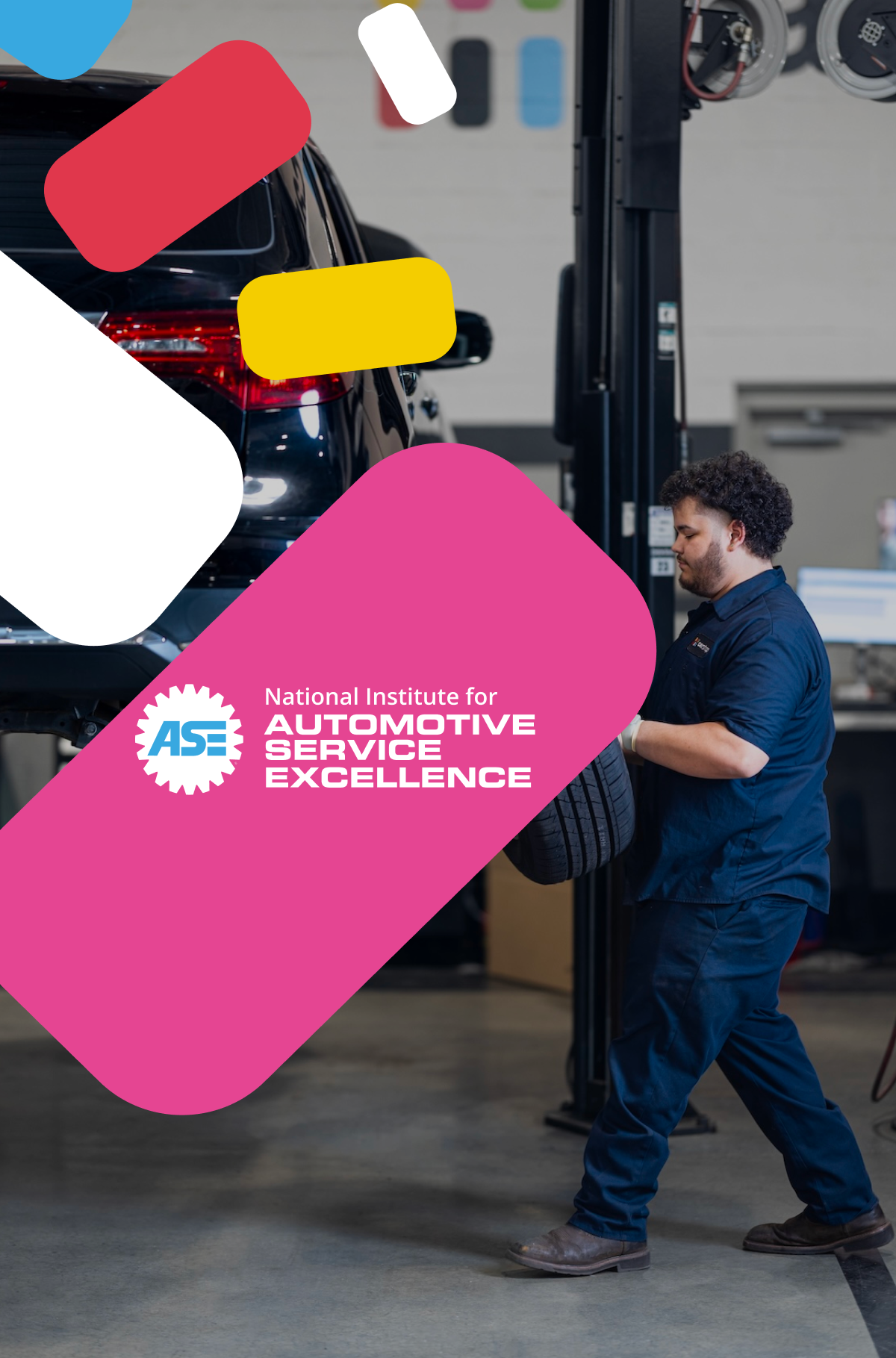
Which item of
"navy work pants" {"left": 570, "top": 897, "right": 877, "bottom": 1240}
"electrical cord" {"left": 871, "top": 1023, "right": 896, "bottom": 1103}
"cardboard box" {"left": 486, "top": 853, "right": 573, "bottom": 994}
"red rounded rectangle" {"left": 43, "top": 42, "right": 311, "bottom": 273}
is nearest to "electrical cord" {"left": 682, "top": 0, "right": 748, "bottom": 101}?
"red rounded rectangle" {"left": 43, "top": 42, "right": 311, "bottom": 273}

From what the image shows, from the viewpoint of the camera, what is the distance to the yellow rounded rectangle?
2.56 meters

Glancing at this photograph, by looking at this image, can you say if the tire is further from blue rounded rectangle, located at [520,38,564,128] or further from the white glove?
blue rounded rectangle, located at [520,38,564,128]

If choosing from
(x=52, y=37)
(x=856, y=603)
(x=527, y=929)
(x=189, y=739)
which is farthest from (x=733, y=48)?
(x=527, y=929)

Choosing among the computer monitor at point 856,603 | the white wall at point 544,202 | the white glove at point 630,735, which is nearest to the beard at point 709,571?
the white glove at point 630,735

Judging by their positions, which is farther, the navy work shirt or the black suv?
the navy work shirt

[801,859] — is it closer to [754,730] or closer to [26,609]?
[754,730]

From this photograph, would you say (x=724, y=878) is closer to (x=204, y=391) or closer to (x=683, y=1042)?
(x=683, y=1042)

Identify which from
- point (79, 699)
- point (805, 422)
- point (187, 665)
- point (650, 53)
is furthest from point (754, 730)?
point (805, 422)

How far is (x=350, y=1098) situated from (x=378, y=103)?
4.73 m

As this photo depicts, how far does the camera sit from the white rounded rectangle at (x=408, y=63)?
149 inches

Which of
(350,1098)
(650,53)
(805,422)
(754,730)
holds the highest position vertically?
(650,53)

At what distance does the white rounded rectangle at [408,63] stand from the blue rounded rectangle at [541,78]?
343 millimetres

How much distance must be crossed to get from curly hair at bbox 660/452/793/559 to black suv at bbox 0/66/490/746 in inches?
26.5

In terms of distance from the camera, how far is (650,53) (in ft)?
12.3
